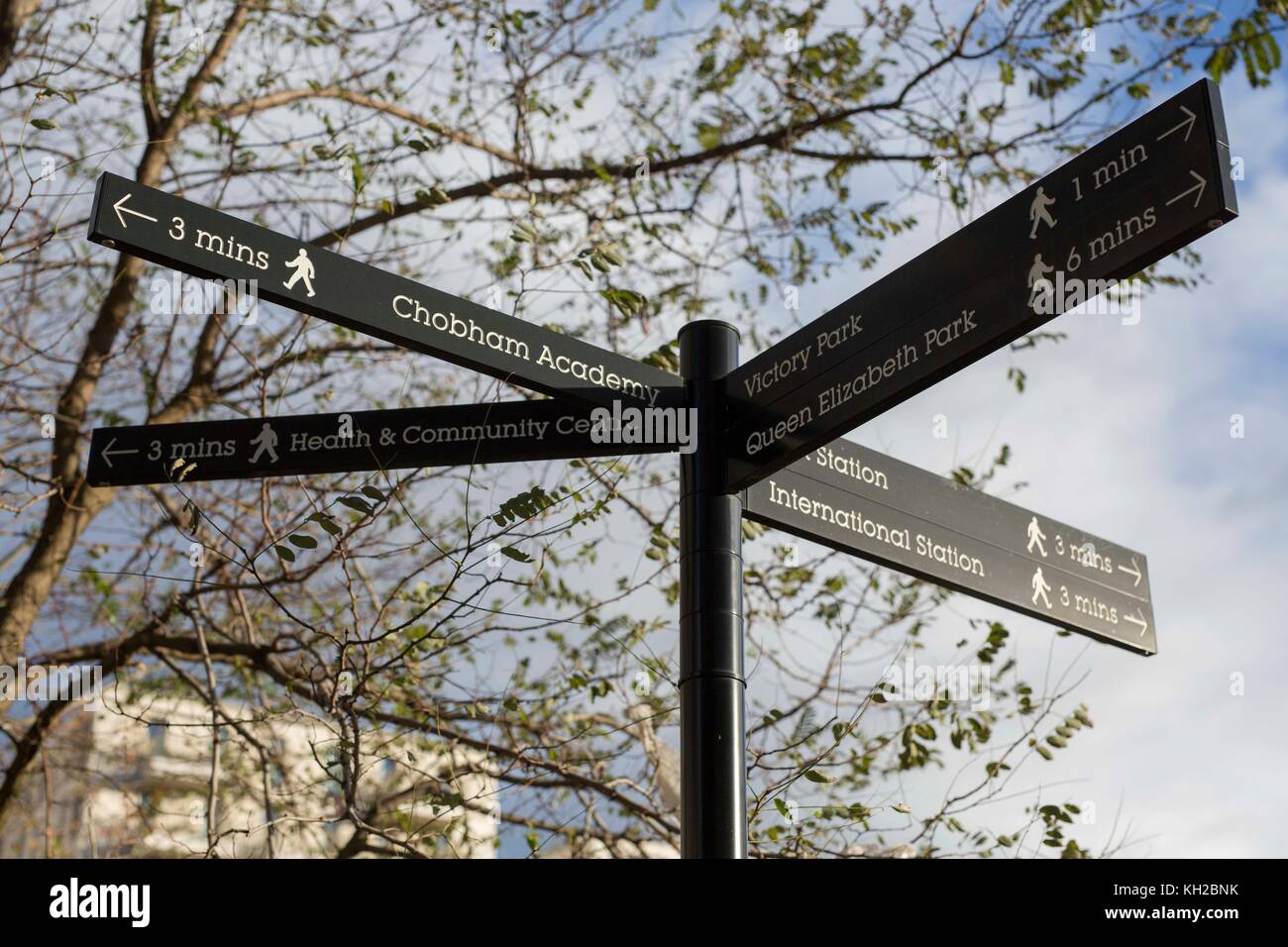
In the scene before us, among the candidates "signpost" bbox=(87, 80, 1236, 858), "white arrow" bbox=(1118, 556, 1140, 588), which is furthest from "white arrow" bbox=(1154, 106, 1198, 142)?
"white arrow" bbox=(1118, 556, 1140, 588)

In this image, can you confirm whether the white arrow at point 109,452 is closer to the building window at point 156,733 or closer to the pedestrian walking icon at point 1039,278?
the building window at point 156,733

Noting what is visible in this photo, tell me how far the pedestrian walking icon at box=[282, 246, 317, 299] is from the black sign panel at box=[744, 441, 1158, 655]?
112cm

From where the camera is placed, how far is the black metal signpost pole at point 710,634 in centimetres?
279

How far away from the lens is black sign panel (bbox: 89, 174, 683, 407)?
8.89 ft

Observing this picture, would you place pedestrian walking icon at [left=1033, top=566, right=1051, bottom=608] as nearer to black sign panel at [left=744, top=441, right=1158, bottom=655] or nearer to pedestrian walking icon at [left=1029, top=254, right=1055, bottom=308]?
black sign panel at [left=744, top=441, right=1158, bottom=655]

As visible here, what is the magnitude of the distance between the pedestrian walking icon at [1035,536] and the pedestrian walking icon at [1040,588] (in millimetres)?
62

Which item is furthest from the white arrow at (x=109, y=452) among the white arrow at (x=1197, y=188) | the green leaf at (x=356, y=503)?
the white arrow at (x=1197, y=188)

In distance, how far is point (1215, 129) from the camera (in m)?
2.36

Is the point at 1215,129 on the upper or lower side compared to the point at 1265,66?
lower
